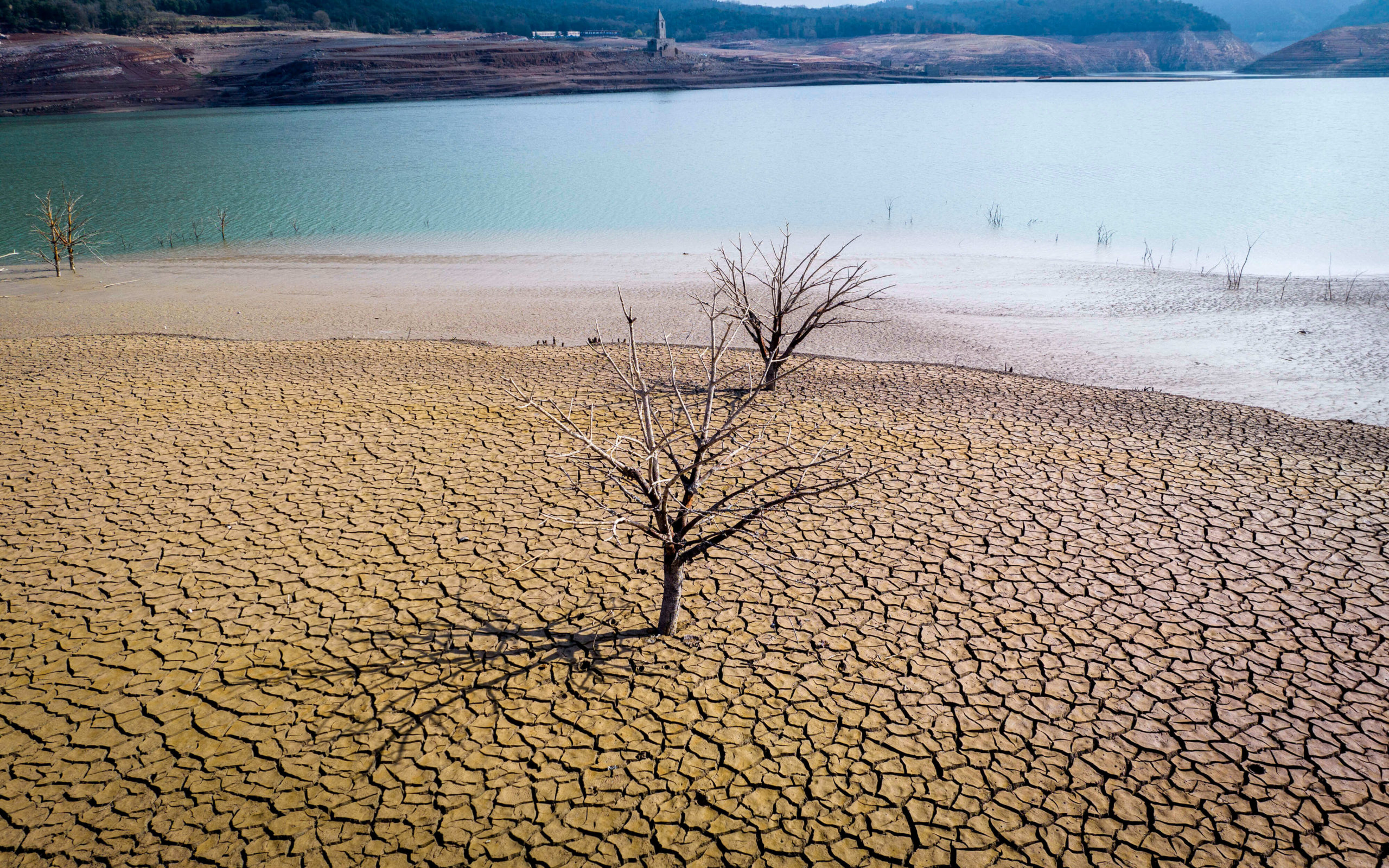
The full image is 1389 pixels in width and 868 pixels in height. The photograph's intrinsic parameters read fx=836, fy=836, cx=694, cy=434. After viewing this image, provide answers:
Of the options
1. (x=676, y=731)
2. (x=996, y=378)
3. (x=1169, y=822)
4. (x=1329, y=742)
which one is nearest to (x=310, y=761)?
(x=676, y=731)

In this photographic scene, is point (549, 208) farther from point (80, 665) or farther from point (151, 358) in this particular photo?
point (80, 665)

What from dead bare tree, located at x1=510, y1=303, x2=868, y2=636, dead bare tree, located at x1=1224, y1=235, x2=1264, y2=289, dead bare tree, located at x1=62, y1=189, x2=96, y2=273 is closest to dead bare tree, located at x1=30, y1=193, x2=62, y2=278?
dead bare tree, located at x1=62, y1=189, x2=96, y2=273

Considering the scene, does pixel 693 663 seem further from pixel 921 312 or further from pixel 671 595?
pixel 921 312

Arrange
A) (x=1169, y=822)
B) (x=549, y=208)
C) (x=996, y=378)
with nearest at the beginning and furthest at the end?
(x=1169, y=822), (x=996, y=378), (x=549, y=208)

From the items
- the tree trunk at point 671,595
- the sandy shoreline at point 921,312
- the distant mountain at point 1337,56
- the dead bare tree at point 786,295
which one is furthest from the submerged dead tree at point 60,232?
the distant mountain at point 1337,56

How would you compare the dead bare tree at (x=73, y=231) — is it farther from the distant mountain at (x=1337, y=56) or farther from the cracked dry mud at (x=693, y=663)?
the distant mountain at (x=1337, y=56)

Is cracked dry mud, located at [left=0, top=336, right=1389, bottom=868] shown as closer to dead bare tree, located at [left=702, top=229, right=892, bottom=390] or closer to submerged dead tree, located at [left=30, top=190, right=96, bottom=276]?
dead bare tree, located at [left=702, top=229, right=892, bottom=390]
